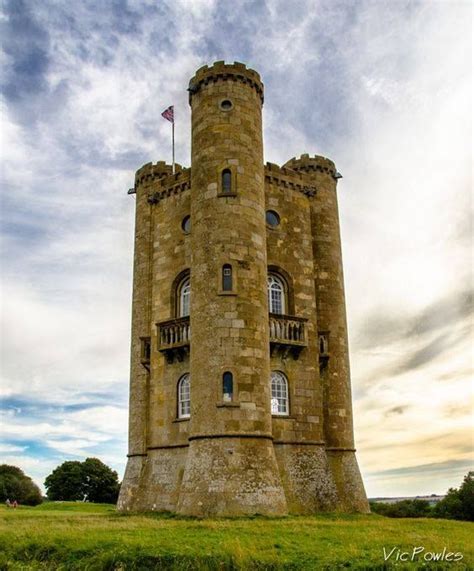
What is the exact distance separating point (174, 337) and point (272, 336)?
4232mm

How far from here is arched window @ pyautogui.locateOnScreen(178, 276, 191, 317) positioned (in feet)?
94.8

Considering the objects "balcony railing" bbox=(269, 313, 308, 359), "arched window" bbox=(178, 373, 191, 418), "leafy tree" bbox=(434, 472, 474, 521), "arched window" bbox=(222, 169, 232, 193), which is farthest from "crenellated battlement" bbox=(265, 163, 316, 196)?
"leafy tree" bbox=(434, 472, 474, 521)

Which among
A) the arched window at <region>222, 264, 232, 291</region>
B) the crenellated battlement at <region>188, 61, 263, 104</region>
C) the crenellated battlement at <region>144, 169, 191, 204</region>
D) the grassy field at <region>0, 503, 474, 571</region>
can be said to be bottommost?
the grassy field at <region>0, 503, 474, 571</region>

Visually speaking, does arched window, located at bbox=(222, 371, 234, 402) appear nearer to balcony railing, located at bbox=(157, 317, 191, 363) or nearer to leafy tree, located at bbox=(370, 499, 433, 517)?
balcony railing, located at bbox=(157, 317, 191, 363)

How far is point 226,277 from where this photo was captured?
2500 centimetres

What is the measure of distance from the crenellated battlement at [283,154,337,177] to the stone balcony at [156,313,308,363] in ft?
29.8

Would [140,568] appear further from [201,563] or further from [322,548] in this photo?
[322,548]

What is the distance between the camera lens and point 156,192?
104 ft

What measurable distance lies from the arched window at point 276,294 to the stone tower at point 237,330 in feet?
0.19

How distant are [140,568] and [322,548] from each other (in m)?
4.33

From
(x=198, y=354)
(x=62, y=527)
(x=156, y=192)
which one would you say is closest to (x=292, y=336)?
(x=198, y=354)

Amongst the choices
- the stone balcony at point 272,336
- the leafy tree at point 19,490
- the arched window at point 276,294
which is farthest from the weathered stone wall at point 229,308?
the leafy tree at point 19,490

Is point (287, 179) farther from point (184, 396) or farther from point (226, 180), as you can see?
point (184, 396)

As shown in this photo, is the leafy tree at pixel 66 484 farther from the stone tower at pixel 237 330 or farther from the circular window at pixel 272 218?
the circular window at pixel 272 218
